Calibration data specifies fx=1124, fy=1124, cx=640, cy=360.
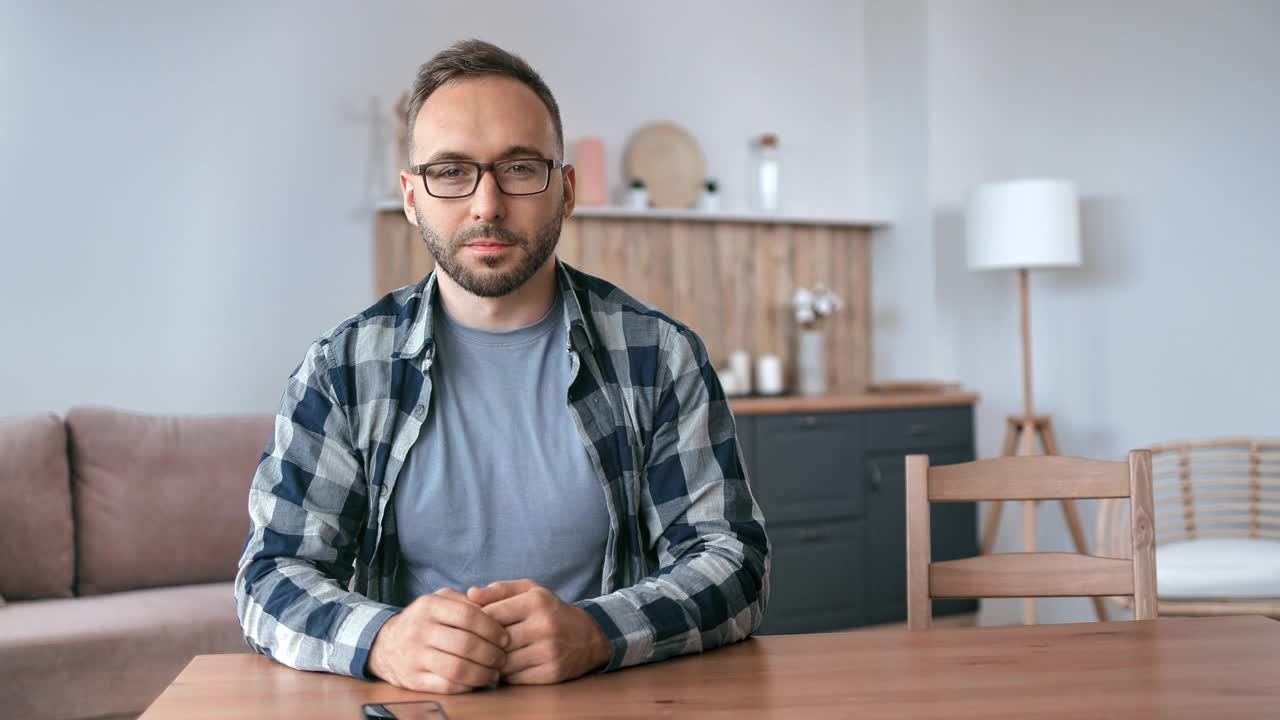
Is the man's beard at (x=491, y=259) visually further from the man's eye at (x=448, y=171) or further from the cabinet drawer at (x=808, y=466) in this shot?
the cabinet drawer at (x=808, y=466)

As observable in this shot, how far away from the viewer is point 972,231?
395 centimetres

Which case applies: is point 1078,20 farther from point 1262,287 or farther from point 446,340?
point 446,340

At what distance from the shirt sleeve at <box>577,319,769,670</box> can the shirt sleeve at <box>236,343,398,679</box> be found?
A: 24cm

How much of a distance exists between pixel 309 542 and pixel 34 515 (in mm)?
2077

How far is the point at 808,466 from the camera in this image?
3.89 metres

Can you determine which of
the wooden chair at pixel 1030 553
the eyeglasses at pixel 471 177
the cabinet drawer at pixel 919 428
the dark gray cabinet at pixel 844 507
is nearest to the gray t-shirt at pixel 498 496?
the eyeglasses at pixel 471 177

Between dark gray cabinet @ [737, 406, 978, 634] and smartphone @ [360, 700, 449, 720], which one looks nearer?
smartphone @ [360, 700, 449, 720]

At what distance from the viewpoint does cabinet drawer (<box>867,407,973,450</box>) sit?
4.00 metres

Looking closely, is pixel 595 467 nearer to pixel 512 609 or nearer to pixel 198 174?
pixel 512 609

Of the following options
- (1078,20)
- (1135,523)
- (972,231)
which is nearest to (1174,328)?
(972,231)

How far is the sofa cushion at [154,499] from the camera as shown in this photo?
3037 millimetres

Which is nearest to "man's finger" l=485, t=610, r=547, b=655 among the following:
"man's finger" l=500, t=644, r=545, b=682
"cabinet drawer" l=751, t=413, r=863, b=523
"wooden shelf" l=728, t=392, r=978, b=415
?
"man's finger" l=500, t=644, r=545, b=682

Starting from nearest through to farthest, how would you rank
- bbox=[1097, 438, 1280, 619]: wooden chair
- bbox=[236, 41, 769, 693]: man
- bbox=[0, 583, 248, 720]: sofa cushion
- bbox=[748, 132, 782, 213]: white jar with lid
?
bbox=[236, 41, 769, 693]: man < bbox=[0, 583, 248, 720]: sofa cushion < bbox=[1097, 438, 1280, 619]: wooden chair < bbox=[748, 132, 782, 213]: white jar with lid

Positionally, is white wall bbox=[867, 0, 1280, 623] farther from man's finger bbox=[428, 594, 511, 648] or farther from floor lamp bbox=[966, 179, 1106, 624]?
man's finger bbox=[428, 594, 511, 648]
